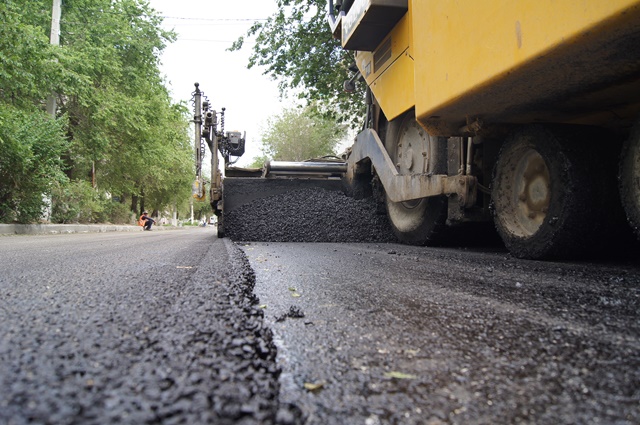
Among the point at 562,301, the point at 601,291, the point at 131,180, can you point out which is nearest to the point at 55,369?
the point at 562,301

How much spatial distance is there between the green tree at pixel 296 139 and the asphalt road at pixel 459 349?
90.3 ft

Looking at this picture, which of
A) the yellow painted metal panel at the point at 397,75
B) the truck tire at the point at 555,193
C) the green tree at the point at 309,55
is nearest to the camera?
the truck tire at the point at 555,193

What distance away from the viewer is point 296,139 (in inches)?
1235

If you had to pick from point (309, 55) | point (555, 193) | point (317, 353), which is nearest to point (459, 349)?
point (317, 353)

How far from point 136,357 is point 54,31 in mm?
17731

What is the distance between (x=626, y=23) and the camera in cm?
174

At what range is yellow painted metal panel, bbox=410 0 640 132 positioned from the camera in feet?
6.21

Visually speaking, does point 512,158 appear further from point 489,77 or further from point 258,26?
point 258,26

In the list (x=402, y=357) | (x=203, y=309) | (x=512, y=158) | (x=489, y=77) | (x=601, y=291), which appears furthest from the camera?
(x=512, y=158)

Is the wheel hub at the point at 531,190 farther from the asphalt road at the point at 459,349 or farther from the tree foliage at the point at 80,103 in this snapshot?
the tree foliage at the point at 80,103

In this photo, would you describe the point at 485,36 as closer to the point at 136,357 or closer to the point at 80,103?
the point at 136,357

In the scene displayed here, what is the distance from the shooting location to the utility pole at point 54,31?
48.3 ft

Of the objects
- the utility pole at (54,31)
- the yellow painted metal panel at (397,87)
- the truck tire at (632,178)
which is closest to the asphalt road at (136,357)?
the truck tire at (632,178)

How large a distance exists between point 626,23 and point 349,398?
1893mm
